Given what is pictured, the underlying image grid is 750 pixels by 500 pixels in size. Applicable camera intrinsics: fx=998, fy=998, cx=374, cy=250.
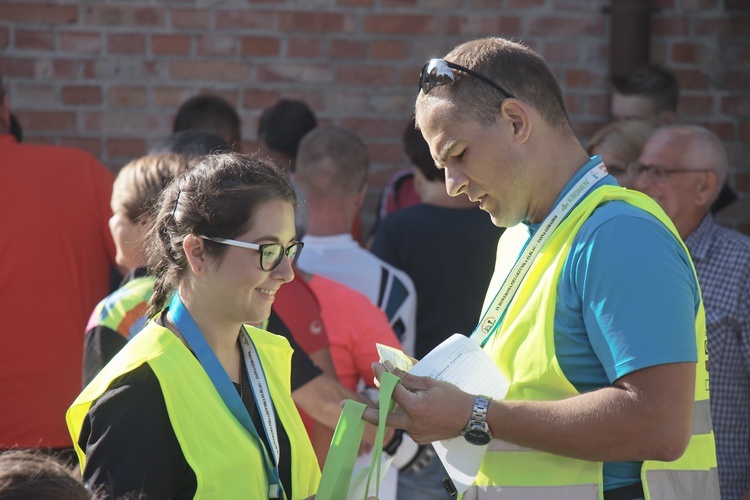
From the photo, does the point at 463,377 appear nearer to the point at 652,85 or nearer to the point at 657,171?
the point at 657,171

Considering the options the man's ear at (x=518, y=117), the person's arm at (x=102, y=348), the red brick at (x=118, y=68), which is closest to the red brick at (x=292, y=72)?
the red brick at (x=118, y=68)

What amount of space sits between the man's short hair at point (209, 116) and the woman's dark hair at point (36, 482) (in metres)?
2.71

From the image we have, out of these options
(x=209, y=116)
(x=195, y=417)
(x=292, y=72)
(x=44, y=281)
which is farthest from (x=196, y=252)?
(x=292, y=72)

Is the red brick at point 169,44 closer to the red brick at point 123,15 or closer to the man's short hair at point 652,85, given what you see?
the red brick at point 123,15

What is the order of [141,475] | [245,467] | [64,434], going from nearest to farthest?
1. [141,475]
2. [245,467]
3. [64,434]

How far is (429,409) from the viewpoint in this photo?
6.61 ft

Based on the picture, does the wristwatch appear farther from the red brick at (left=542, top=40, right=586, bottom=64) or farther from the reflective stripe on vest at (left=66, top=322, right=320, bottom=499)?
the red brick at (left=542, top=40, right=586, bottom=64)

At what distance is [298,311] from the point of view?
10.4ft

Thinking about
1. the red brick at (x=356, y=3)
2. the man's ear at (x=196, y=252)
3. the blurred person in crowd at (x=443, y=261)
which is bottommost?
the blurred person in crowd at (x=443, y=261)

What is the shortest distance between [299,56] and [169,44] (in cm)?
61

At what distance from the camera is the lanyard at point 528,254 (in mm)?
2127

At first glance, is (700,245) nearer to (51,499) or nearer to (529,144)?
(529,144)

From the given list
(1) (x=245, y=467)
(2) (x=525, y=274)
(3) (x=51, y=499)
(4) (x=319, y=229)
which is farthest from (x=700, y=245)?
(3) (x=51, y=499)

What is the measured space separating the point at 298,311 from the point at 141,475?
1.31m
